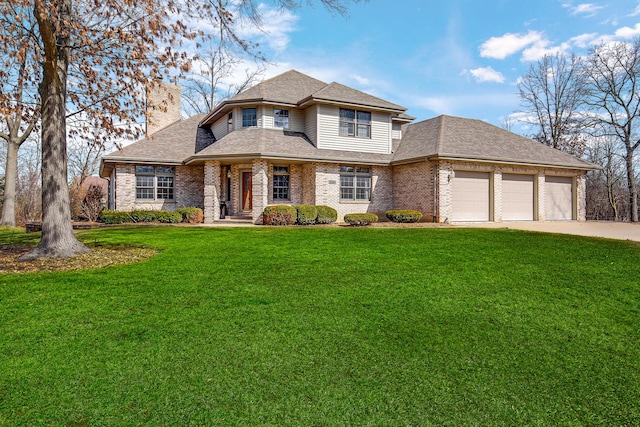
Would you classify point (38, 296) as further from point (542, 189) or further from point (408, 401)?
point (542, 189)

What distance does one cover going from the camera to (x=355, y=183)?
20156 mm

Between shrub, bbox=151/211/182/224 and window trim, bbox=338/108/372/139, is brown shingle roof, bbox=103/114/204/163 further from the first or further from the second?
window trim, bbox=338/108/372/139

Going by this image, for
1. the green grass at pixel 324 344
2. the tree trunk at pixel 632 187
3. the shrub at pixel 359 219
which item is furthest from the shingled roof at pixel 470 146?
the green grass at pixel 324 344

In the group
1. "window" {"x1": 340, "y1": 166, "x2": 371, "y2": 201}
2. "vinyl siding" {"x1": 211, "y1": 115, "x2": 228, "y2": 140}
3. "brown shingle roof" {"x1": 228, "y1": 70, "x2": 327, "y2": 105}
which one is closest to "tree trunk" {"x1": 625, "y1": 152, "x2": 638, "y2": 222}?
"window" {"x1": 340, "y1": 166, "x2": 371, "y2": 201}

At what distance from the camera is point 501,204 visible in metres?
19.9

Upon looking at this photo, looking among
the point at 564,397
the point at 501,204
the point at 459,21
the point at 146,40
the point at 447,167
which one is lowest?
the point at 564,397

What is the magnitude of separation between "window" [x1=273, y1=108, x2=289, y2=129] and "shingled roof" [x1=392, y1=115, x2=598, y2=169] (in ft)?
19.3

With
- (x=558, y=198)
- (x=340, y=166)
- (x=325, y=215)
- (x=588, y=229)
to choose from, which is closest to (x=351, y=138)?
(x=340, y=166)

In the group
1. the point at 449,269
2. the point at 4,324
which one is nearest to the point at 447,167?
the point at 449,269

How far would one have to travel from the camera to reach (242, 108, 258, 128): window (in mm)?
20359

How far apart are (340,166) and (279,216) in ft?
14.9

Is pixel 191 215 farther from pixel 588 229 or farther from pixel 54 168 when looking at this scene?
pixel 588 229

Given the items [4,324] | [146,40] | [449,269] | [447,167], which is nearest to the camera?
[4,324]

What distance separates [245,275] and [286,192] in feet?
42.3
